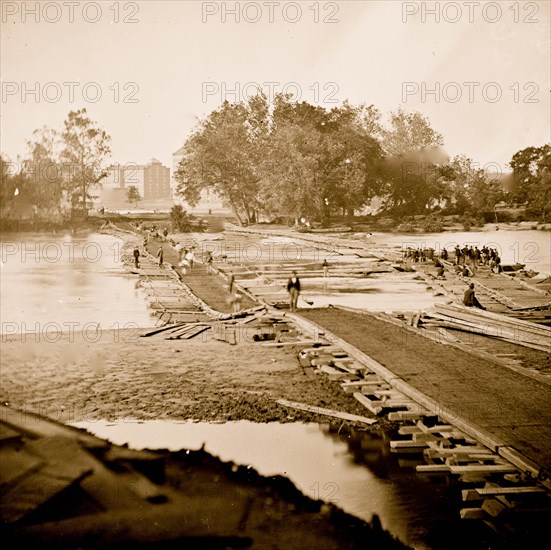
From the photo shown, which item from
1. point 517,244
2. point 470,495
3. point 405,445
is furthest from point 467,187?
point 470,495

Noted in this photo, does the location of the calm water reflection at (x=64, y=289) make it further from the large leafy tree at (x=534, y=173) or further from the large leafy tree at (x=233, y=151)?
the large leafy tree at (x=233, y=151)

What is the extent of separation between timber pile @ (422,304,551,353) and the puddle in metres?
6.76

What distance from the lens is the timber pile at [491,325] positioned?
16828 mm

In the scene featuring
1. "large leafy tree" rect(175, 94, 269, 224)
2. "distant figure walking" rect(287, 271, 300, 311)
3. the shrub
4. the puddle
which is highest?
"large leafy tree" rect(175, 94, 269, 224)

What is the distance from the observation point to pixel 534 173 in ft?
75.6

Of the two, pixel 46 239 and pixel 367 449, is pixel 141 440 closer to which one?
pixel 367 449

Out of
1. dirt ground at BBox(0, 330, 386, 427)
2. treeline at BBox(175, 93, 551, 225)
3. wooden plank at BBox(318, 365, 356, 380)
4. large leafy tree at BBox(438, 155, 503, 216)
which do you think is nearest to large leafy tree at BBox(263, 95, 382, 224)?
treeline at BBox(175, 93, 551, 225)

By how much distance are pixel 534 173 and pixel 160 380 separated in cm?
1483

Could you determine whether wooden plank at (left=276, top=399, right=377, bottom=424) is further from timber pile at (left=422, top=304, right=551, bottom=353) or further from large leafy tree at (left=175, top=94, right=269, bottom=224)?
large leafy tree at (left=175, top=94, right=269, bottom=224)

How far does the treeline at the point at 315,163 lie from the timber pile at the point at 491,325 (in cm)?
2036

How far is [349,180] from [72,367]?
4228 cm

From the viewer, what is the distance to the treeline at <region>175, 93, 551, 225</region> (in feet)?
157

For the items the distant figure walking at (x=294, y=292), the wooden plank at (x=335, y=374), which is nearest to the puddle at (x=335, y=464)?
the wooden plank at (x=335, y=374)

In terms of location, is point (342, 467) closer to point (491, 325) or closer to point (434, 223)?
point (491, 325)
